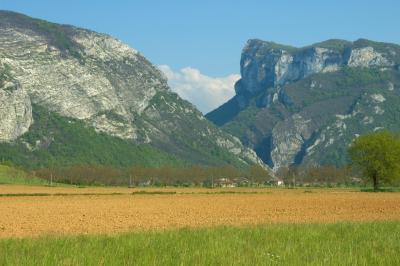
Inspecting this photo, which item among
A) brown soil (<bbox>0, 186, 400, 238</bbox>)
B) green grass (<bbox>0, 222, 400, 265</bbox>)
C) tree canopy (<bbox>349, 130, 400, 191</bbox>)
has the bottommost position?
brown soil (<bbox>0, 186, 400, 238</bbox>)

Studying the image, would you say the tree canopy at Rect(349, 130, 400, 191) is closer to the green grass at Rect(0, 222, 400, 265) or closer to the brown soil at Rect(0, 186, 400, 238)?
the brown soil at Rect(0, 186, 400, 238)

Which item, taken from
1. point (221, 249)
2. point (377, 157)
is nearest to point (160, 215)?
point (221, 249)

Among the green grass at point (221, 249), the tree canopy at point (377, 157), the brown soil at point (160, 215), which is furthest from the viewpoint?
the tree canopy at point (377, 157)

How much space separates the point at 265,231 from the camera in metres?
25.3

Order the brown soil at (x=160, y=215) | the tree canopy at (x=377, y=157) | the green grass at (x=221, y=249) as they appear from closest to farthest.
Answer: the green grass at (x=221, y=249) → the brown soil at (x=160, y=215) → the tree canopy at (x=377, y=157)

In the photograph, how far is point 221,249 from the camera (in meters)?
18.7

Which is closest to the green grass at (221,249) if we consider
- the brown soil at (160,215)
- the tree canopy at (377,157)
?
A: the brown soil at (160,215)

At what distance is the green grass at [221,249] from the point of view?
16.5 meters

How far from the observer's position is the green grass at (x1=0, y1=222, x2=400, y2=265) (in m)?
16.5

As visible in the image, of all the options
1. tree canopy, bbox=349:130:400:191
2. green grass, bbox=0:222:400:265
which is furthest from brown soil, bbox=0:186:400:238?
tree canopy, bbox=349:130:400:191

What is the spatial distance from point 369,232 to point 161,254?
35.3ft

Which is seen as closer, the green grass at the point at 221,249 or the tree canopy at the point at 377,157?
the green grass at the point at 221,249

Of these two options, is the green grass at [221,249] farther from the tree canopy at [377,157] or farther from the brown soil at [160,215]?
the tree canopy at [377,157]

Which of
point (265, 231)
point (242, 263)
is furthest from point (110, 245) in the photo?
point (265, 231)
